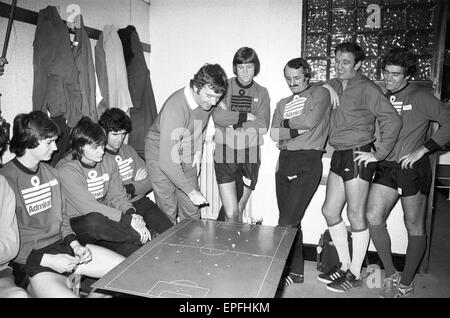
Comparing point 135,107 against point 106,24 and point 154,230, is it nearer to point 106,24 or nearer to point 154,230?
point 106,24

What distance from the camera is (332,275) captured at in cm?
289

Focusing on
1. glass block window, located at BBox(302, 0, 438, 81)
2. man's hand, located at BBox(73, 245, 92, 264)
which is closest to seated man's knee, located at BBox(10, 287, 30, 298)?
man's hand, located at BBox(73, 245, 92, 264)

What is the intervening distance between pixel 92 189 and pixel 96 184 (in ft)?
0.14

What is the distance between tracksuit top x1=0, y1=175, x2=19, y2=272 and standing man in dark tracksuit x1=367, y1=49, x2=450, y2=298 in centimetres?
234

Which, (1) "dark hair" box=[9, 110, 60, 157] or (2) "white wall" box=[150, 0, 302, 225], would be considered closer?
(1) "dark hair" box=[9, 110, 60, 157]

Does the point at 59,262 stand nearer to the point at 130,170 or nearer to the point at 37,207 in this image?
the point at 37,207

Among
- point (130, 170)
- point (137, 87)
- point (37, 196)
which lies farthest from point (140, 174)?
point (37, 196)

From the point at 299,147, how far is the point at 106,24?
6.40 ft

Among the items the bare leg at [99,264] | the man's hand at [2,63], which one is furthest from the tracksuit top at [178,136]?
the man's hand at [2,63]

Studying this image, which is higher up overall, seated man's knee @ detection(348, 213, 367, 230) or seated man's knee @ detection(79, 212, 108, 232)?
seated man's knee @ detection(79, 212, 108, 232)

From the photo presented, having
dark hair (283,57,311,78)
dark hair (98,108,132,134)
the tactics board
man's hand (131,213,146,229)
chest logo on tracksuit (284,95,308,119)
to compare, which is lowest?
man's hand (131,213,146,229)

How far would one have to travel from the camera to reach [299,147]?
278 cm

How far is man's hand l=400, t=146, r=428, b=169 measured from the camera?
2574 mm

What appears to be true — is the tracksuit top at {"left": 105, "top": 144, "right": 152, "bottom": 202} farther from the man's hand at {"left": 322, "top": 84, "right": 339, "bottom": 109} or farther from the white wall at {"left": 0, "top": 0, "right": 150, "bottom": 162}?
the man's hand at {"left": 322, "top": 84, "right": 339, "bottom": 109}
